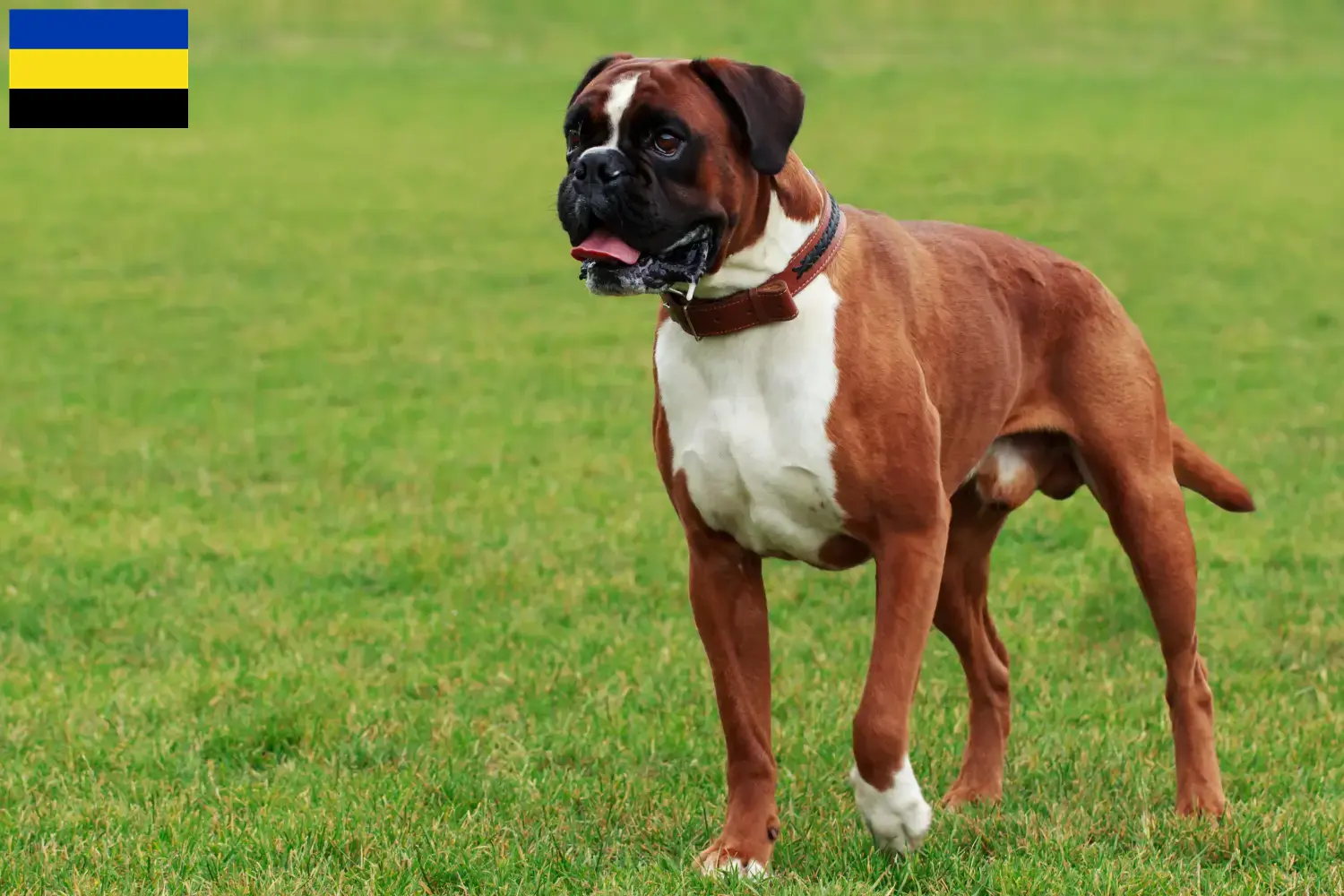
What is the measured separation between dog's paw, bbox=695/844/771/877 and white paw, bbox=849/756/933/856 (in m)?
0.30

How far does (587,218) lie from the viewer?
4.48 m

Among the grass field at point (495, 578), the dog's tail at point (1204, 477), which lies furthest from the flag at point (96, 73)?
the dog's tail at point (1204, 477)

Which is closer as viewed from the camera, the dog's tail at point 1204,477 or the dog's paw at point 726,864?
the dog's paw at point 726,864

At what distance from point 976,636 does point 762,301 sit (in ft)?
5.84

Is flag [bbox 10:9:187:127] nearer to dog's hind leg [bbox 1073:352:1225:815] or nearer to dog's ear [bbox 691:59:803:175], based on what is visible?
dog's hind leg [bbox 1073:352:1225:815]

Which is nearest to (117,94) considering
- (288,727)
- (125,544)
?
(125,544)

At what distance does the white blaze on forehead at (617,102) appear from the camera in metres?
4.46

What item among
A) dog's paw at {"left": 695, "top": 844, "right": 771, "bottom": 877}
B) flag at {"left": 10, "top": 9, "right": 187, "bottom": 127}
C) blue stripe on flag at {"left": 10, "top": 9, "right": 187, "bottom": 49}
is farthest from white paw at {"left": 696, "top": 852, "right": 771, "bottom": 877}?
flag at {"left": 10, "top": 9, "right": 187, "bottom": 127}

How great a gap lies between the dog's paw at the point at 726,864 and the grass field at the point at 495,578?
7 cm

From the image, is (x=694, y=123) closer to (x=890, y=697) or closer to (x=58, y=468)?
(x=890, y=697)

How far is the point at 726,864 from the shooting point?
4867 millimetres

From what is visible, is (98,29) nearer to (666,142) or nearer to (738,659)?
(738,659)

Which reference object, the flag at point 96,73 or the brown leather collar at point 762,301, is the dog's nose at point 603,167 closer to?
the brown leather collar at point 762,301

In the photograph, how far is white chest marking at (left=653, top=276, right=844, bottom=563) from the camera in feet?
15.4
